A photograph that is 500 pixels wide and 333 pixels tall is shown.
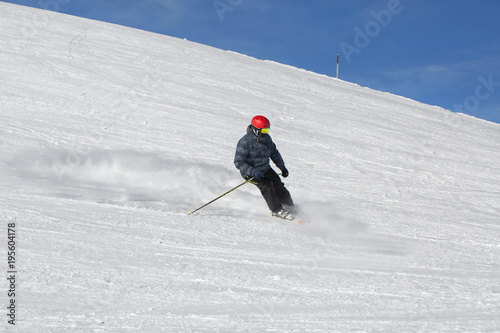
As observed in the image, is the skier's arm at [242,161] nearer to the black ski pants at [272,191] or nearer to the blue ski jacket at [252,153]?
the blue ski jacket at [252,153]

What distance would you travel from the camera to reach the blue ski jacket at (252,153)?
241 inches

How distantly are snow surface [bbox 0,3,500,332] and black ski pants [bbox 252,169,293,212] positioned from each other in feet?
0.82

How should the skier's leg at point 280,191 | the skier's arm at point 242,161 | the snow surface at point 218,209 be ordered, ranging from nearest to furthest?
the snow surface at point 218,209 → the skier's arm at point 242,161 → the skier's leg at point 280,191

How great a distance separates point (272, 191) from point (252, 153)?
23.8 inches

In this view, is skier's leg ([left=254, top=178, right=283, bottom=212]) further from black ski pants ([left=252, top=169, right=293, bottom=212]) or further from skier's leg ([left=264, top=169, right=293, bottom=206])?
skier's leg ([left=264, top=169, right=293, bottom=206])

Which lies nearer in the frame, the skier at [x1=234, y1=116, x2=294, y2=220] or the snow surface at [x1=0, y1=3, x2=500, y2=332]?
the snow surface at [x1=0, y1=3, x2=500, y2=332]

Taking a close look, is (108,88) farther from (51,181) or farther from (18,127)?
(51,181)

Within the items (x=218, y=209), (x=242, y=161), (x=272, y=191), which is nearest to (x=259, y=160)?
(x=242, y=161)

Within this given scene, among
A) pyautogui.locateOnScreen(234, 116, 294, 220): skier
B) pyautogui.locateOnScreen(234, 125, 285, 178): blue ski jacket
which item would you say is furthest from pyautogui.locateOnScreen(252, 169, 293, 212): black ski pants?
pyautogui.locateOnScreen(234, 125, 285, 178): blue ski jacket

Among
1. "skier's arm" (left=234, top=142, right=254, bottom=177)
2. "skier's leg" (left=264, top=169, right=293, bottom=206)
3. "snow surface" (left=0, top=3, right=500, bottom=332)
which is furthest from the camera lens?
"skier's leg" (left=264, top=169, right=293, bottom=206)

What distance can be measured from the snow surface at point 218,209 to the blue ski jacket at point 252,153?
25.3 inches

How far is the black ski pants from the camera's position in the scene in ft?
20.2

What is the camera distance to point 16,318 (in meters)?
2.85

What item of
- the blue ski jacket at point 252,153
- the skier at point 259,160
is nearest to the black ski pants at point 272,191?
the skier at point 259,160
